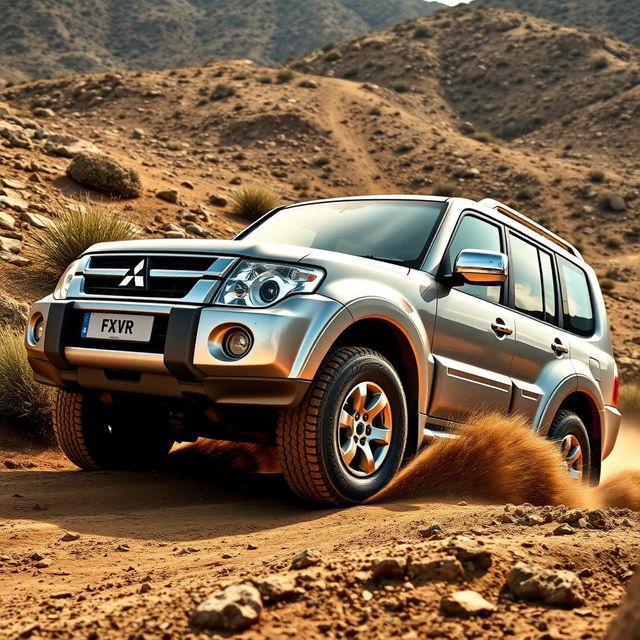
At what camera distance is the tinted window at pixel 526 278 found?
5.68 m

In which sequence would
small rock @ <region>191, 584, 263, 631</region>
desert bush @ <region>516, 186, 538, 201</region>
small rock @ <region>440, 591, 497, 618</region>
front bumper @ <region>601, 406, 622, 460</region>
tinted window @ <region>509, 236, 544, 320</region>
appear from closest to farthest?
small rock @ <region>191, 584, 263, 631</region>, small rock @ <region>440, 591, 497, 618</region>, tinted window @ <region>509, 236, 544, 320</region>, front bumper @ <region>601, 406, 622, 460</region>, desert bush @ <region>516, 186, 538, 201</region>

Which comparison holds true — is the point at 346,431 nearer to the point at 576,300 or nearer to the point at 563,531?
the point at 563,531

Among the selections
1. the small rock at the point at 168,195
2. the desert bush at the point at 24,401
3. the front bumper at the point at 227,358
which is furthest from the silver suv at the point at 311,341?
the small rock at the point at 168,195

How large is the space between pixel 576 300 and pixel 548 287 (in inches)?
21.6

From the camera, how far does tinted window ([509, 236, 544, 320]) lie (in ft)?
18.6

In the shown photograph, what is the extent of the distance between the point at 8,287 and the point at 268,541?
682 cm

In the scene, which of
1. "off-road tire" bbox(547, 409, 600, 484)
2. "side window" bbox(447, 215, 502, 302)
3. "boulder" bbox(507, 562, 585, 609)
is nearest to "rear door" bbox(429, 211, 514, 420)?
"side window" bbox(447, 215, 502, 302)

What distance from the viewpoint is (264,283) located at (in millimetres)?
3949

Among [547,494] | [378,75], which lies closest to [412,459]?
[547,494]

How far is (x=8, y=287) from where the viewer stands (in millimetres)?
9344

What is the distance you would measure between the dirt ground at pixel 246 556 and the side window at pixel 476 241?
1.47m

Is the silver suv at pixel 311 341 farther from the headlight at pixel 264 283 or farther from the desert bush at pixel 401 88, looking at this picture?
the desert bush at pixel 401 88

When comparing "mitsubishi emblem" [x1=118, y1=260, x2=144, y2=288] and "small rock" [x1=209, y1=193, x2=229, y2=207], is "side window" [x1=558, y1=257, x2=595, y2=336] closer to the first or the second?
"mitsubishi emblem" [x1=118, y1=260, x2=144, y2=288]

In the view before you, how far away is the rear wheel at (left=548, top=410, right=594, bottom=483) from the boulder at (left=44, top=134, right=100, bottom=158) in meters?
10.9
